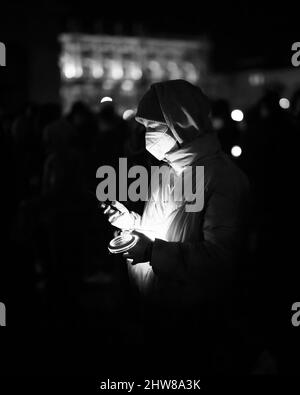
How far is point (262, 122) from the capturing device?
7328 millimetres

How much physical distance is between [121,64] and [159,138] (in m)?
33.7

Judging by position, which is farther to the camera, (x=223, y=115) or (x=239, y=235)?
(x=223, y=115)

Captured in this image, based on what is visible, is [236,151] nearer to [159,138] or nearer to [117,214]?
[159,138]

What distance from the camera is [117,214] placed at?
128 inches

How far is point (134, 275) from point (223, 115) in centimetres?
502

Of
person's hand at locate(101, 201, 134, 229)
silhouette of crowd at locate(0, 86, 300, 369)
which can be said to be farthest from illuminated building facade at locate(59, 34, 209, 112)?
person's hand at locate(101, 201, 134, 229)

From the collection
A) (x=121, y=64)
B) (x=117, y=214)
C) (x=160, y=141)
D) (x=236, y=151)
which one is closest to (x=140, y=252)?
(x=117, y=214)

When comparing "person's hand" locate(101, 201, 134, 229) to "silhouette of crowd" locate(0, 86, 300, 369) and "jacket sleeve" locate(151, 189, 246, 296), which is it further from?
"silhouette of crowd" locate(0, 86, 300, 369)

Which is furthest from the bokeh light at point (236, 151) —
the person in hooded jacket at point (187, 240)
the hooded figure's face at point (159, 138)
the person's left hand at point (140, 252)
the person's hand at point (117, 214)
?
the person's left hand at point (140, 252)

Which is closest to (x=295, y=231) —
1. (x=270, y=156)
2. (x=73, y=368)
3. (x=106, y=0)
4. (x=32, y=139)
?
(x=270, y=156)

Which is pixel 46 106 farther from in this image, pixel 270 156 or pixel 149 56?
pixel 149 56

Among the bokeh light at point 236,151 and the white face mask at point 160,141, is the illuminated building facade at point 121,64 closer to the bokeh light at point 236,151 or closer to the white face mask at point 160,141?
the bokeh light at point 236,151

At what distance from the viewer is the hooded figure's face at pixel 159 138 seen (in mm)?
3334
